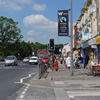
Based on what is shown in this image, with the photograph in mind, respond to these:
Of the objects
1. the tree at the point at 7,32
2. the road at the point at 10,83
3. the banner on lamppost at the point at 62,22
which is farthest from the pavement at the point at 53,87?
the tree at the point at 7,32

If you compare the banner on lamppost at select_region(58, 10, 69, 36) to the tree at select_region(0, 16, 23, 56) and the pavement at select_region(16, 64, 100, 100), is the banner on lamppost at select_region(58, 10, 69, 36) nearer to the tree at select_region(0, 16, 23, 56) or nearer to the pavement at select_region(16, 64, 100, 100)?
the pavement at select_region(16, 64, 100, 100)

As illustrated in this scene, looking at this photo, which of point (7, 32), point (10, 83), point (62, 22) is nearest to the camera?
point (10, 83)

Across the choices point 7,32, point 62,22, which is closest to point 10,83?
point 62,22

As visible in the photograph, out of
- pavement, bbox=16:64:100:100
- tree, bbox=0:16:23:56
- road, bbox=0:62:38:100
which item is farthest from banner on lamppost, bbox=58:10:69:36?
tree, bbox=0:16:23:56

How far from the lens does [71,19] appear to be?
16.9 meters

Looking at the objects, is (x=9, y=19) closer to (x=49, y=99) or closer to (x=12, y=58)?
(x=12, y=58)

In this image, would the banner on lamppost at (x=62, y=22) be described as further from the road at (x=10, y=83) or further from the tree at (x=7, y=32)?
the tree at (x=7, y=32)

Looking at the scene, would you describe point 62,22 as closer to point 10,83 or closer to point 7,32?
A: point 10,83

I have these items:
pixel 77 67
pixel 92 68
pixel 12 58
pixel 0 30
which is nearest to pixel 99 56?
pixel 77 67

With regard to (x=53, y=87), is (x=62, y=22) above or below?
above

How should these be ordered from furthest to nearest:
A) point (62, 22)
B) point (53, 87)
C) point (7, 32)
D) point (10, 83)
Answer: point (7, 32) → point (62, 22) → point (10, 83) → point (53, 87)

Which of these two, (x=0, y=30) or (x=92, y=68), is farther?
(x=0, y=30)

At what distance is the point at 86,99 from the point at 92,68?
8.13 m

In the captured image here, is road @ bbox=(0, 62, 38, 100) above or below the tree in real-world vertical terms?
below
